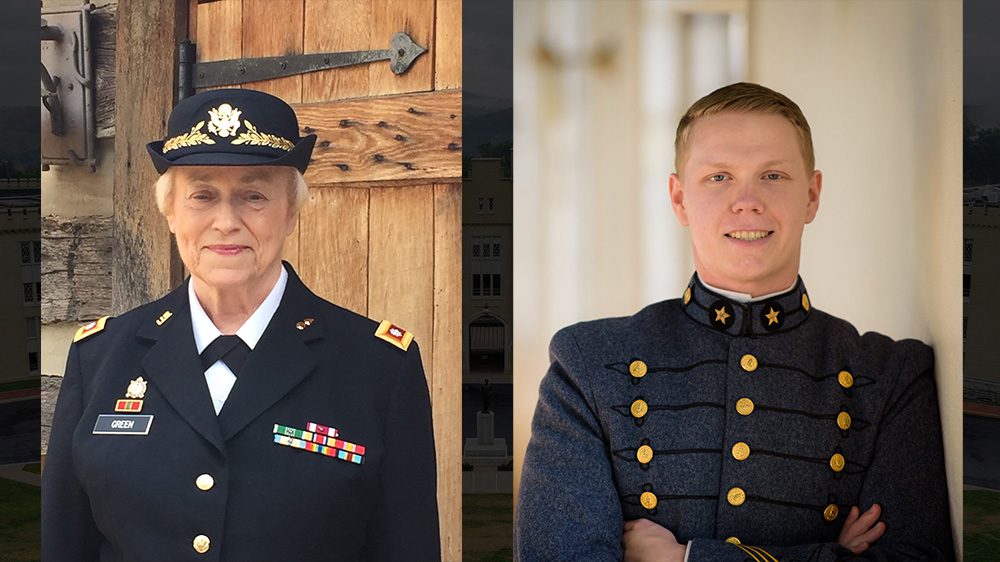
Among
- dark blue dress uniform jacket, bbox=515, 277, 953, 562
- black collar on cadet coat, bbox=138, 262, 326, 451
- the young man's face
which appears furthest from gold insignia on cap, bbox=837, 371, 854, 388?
black collar on cadet coat, bbox=138, 262, 326, 451

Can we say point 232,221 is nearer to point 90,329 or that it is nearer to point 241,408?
point 241,408

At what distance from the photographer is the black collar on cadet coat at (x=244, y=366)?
2.71 m

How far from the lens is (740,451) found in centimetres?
265

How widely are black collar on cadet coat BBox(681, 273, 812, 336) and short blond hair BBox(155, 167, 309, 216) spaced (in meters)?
1.06

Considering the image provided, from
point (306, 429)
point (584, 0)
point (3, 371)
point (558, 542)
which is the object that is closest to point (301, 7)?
point (584, 0)

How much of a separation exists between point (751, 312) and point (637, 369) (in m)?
0.32

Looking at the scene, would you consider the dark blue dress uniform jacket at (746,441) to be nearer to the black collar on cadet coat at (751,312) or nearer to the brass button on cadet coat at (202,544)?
the black collar on cadet coat at (751,312)

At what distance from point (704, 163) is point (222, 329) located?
131 centimetres

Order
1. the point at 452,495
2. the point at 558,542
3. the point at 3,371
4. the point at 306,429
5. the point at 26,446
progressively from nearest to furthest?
the point at 558,542
the point at 306,429
the point at 452,495
the point at 3,371
the point at 26,446

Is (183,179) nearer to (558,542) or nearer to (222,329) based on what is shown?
(222,329)

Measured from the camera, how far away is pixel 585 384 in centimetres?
272

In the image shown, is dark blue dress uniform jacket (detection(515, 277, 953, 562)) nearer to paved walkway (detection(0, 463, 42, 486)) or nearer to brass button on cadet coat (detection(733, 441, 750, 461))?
brass button on cadet coat (detection(733, 441, 750, 461))

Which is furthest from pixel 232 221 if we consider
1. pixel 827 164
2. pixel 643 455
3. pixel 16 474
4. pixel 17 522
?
pixel 16 474

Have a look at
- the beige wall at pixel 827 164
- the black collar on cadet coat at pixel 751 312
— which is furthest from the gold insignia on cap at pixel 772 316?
the beige wall at pixel 827 164
